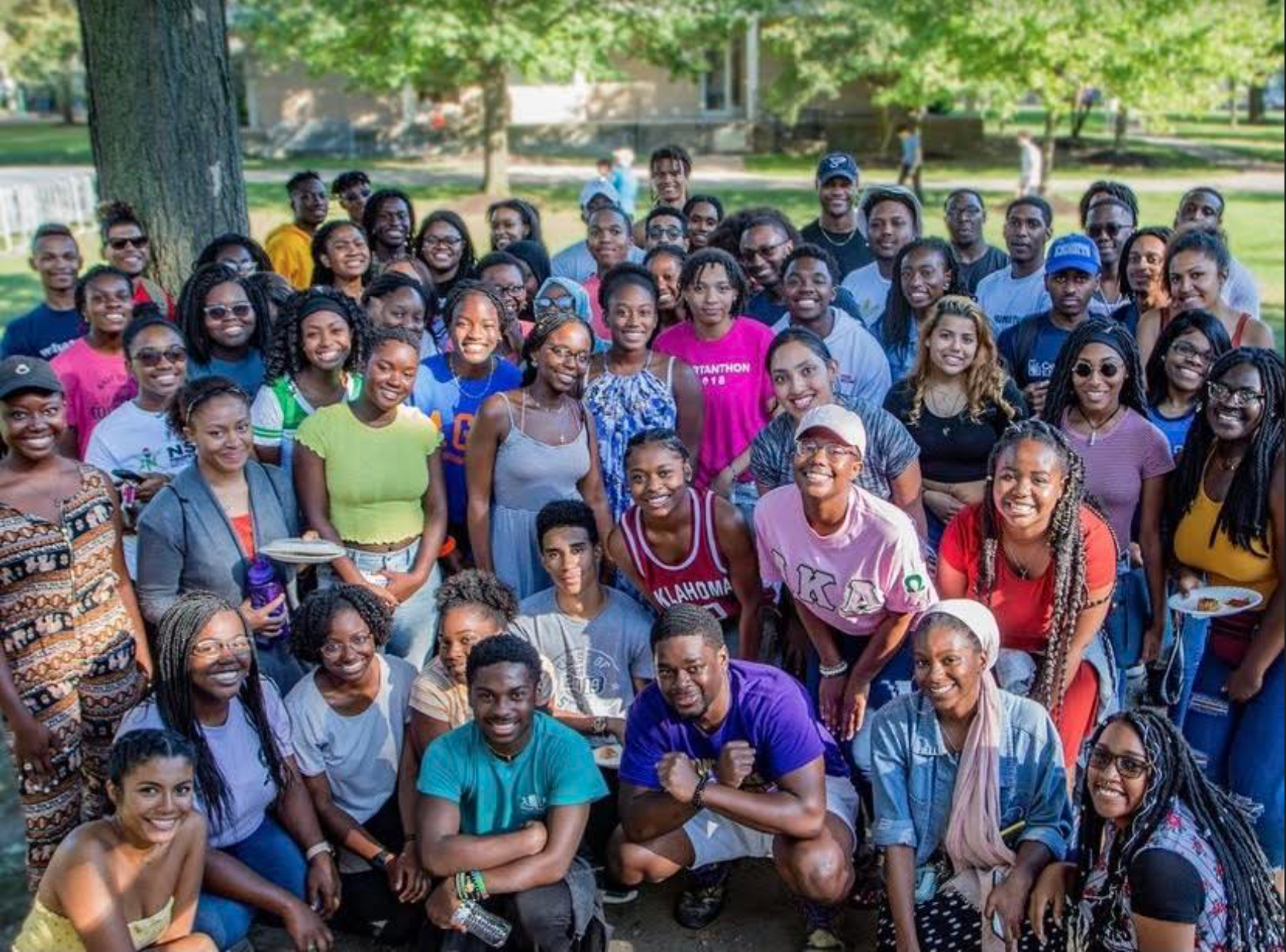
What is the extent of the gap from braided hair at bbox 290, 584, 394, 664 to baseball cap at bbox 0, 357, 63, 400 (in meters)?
1.08

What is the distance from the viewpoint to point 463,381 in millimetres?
5258

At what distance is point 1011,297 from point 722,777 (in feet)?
11.8

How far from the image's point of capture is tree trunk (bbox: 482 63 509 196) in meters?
23.4

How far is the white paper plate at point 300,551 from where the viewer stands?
428cm

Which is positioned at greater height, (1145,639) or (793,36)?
(793,36)

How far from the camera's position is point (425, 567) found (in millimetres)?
4867

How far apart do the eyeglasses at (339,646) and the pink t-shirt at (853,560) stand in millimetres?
1414

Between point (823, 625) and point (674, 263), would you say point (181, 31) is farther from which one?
point (823, 625)

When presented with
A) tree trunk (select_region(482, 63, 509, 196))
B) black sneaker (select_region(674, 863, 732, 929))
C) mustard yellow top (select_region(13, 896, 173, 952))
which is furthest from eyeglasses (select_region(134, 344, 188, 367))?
tree trunk (select_region(482, 63, 509, 196))

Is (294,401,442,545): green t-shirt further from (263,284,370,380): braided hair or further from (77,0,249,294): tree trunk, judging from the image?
(77,0,249,294): tree trunk

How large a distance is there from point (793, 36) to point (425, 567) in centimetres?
2622

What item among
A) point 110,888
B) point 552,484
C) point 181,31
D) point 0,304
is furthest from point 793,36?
point 110,888

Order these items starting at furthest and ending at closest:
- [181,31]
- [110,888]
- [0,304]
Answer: [0,304] < [181,31] < [110,888]

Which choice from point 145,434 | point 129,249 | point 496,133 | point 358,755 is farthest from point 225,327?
point 496,133
